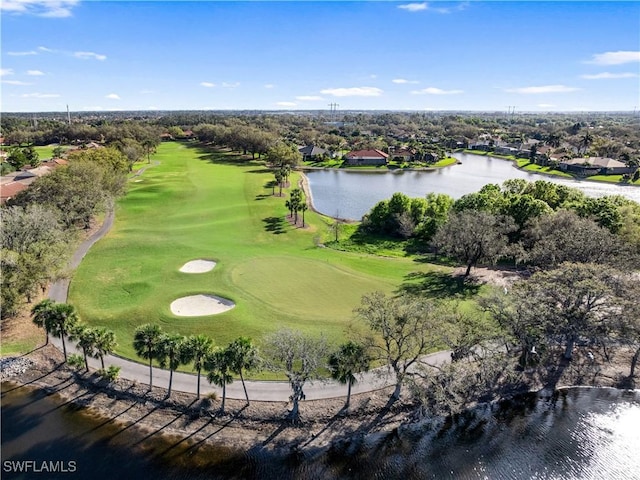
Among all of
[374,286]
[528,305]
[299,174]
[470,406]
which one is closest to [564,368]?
[528,305]

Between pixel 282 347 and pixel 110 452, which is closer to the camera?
pixel 110 452

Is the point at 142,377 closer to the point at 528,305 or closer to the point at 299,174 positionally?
the point at 528,305

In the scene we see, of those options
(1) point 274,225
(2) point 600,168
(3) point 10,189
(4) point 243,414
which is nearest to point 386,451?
(4) point 243,414

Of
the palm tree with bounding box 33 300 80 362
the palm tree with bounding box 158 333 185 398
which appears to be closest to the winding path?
the palm tree with bounding box 158 333 185 398

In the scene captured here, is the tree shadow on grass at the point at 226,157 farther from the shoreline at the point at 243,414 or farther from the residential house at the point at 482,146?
the residential house at the point at 482,146

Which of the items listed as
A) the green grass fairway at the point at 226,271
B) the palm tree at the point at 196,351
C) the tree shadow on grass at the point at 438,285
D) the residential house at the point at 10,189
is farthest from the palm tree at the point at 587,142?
the residential house at the point at 10,189
